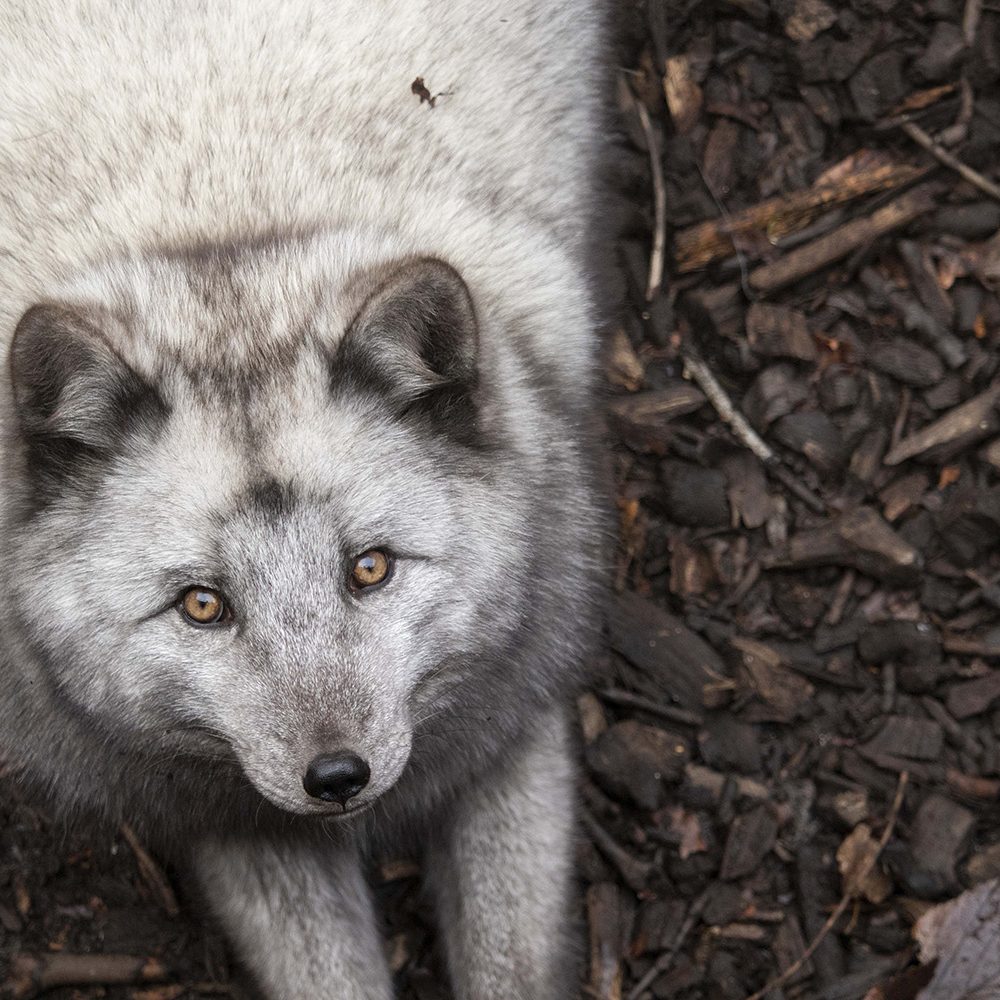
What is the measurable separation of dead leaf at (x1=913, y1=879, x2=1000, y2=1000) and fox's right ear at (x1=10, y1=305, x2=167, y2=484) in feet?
8.99

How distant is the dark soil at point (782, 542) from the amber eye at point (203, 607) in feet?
5.86

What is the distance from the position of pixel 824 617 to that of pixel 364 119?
7.39 feet

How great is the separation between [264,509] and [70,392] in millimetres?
510

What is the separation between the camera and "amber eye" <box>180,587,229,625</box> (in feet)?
9.47

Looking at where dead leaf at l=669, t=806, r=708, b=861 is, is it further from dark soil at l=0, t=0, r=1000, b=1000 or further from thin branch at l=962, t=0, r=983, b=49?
thin branch at l=962, t=0, r=983, b=49

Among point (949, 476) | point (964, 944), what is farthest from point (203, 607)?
point (949, 476)

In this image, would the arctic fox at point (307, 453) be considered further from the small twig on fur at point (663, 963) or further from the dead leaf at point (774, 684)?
the dead leaf at point (774, 684)

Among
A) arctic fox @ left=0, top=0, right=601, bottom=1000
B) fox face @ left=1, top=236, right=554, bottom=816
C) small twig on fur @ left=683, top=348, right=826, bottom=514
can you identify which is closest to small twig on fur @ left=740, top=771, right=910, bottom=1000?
arctic fox @ left=0, top=0, right=601, bottom=1000

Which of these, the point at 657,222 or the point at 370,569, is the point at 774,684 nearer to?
the point at 657,222

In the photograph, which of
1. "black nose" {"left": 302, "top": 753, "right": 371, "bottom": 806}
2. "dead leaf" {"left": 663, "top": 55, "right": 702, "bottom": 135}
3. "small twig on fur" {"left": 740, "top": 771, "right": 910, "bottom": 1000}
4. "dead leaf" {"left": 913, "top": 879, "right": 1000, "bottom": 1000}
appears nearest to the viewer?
"black nose" {"left": 302, "top": 753, "right": 371, "bottom": 806}

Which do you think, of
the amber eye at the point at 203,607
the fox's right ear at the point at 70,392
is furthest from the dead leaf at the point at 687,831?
the fox's right ear at the point at 70,392

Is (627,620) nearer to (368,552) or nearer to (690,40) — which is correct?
(368,552)

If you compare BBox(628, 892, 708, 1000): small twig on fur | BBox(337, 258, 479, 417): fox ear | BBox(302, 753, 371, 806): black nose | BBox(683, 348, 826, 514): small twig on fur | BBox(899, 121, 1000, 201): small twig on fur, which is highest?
BBox(337, 258, 479, 417): fox ear

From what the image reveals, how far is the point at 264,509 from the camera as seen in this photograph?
2.85 metres
